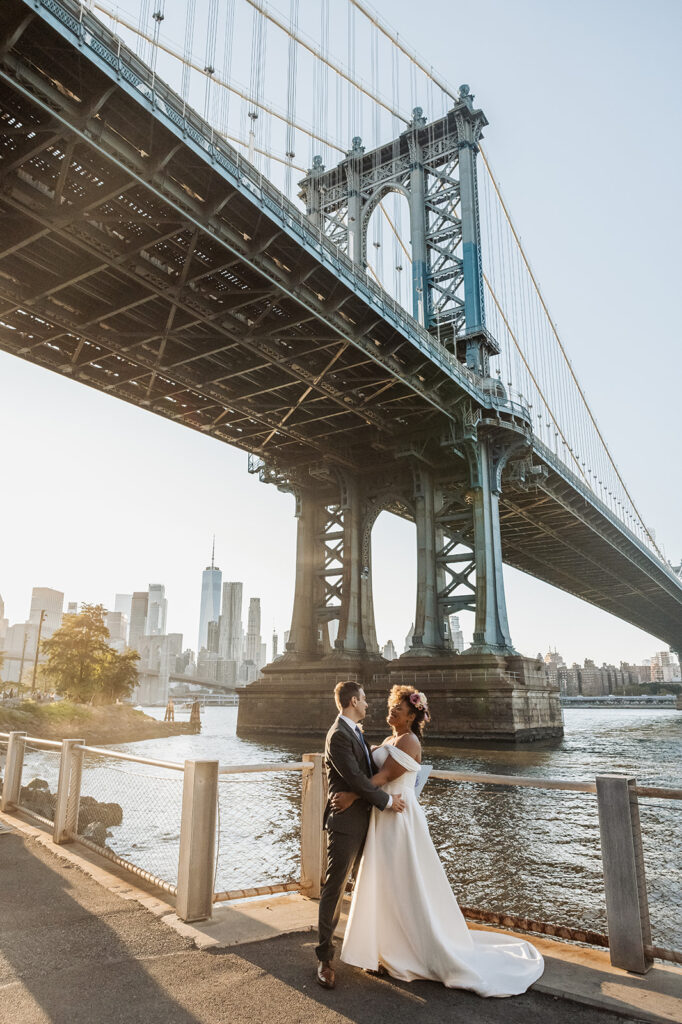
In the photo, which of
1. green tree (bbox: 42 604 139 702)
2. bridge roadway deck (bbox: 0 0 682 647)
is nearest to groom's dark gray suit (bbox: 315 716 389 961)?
bridge roadway deck (bbox: 0 0 682 647)

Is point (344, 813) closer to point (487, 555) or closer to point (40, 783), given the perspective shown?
point (40, 783)

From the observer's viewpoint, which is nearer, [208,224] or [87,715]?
[208,224]

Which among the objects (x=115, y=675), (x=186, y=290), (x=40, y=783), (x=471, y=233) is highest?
(x=471, y=233)

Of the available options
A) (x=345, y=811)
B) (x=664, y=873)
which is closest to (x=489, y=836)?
(x=664, y=873)

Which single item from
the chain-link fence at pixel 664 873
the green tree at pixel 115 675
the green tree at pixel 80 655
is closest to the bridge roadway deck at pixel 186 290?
the chain-link fence at pixel 664 873

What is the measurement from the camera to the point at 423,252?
44.2 m

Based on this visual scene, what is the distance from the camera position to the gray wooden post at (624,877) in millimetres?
4328

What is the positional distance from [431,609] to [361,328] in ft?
52.3

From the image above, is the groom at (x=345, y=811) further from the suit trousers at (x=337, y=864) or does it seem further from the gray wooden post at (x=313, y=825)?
the gray wooden post at (x=313, y=825)

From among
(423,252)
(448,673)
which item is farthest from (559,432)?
(448,673)

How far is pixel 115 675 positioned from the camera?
5691 cm

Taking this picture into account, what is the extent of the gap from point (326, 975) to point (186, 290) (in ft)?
82.8

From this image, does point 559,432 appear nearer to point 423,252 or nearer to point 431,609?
point 423,252

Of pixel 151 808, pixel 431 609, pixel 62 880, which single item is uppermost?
pixel 431 609
